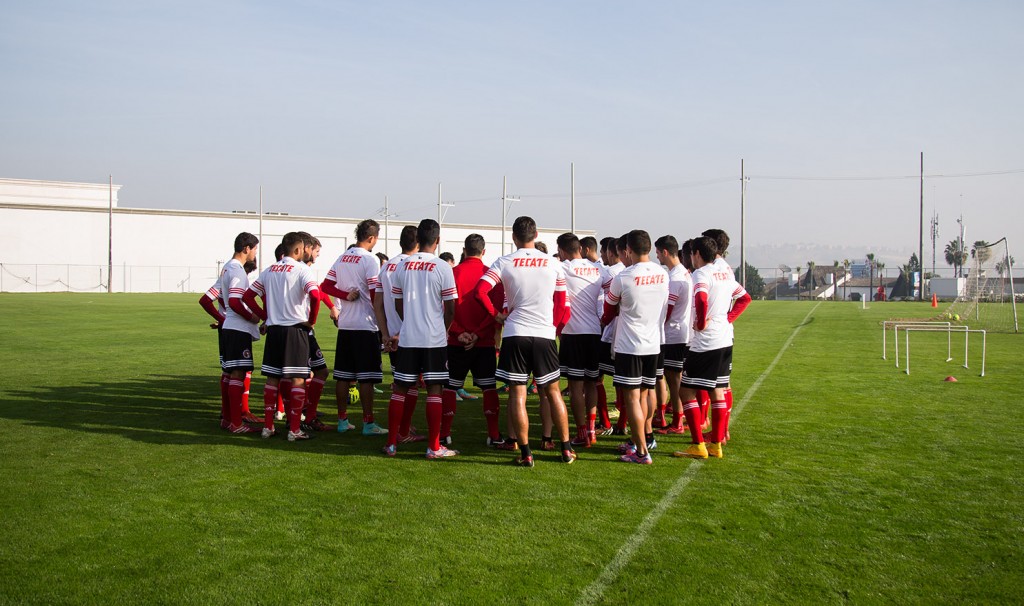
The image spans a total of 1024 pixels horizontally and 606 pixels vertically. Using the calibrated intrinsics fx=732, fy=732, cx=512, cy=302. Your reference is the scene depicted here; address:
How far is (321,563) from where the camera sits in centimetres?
445

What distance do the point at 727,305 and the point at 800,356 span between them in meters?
10.5

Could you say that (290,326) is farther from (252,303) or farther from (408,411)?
(408,411)

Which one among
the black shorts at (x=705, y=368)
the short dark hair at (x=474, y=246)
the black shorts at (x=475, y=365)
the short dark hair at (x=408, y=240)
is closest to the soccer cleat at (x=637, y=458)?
the black shorts at (x=705, y=368)

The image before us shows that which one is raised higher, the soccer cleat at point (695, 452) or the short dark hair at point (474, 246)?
the short dark hair at point (474, 246)

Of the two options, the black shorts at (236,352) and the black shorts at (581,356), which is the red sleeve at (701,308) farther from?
the black shorts at (236,352)

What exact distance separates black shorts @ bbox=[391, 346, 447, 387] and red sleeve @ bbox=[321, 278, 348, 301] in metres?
1.33

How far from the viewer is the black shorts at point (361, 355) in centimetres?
823

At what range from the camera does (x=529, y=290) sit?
22.1ft

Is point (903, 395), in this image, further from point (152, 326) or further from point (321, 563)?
point (152, 326)

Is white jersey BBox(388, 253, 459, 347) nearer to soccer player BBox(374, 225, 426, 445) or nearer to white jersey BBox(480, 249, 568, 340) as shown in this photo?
soccer player BBox(374, 225, 426, 445)

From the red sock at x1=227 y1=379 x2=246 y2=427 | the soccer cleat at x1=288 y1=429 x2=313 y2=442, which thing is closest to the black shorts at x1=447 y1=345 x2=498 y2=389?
the soccer cleat at x1=288 y1=429 x2=313 y2=442

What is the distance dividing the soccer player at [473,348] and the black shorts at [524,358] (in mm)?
815

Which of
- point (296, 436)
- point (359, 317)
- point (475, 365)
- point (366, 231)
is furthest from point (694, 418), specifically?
point (296, 436)

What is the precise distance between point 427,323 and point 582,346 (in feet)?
5.85
